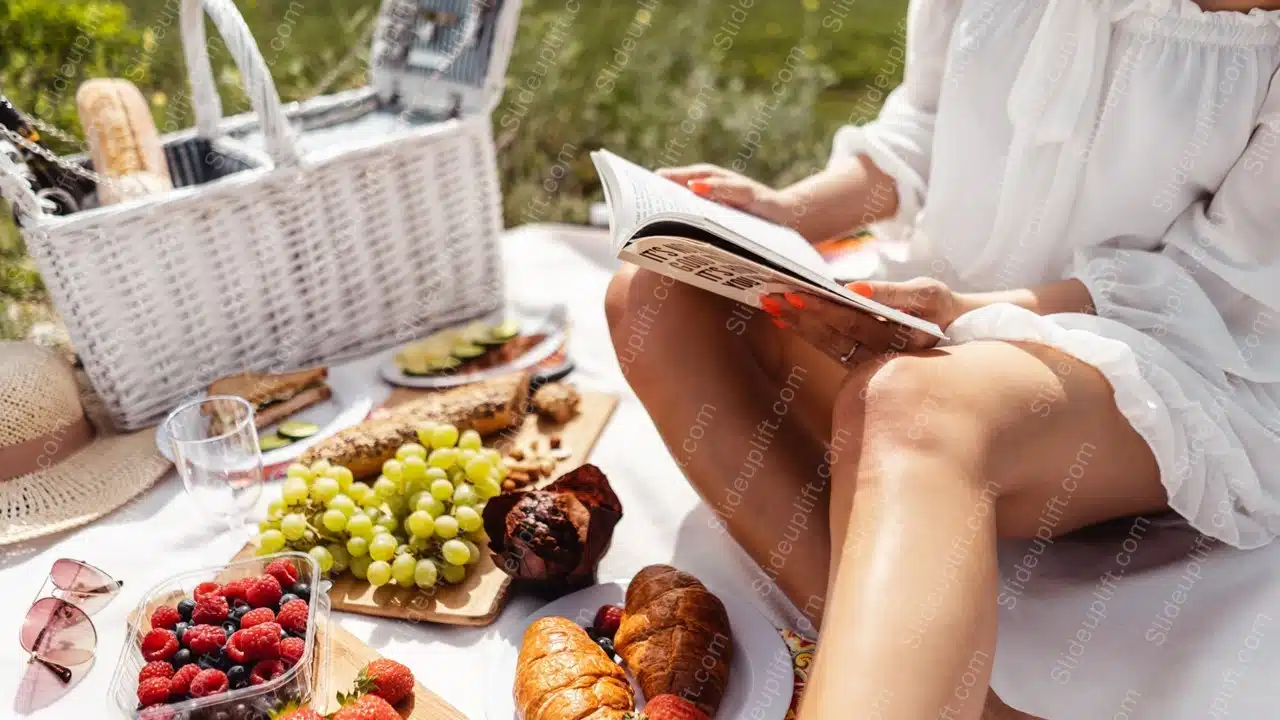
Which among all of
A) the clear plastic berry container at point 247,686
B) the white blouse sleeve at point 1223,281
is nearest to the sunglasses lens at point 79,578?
the clear plastic berry container at point 247,686

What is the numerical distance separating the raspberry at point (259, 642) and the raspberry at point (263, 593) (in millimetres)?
78

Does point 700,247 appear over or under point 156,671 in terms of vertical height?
over

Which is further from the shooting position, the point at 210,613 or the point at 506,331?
the point at 506,331

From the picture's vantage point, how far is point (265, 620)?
3.66ft

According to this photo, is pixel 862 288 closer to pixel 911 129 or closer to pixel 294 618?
pixel 911 129

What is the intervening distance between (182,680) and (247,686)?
0.06 metres

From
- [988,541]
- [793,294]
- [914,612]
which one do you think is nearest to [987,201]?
[793,294]

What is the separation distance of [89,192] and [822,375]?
1.24 m

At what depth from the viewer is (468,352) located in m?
1.85

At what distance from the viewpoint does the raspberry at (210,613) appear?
1.14 metres

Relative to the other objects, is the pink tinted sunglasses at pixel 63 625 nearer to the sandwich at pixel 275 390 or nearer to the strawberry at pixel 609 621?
the sandwich at pixel 275 390

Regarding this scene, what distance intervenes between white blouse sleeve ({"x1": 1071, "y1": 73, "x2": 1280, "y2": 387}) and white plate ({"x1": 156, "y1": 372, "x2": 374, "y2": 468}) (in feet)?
3.69

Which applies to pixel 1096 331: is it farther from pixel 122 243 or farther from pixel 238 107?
pixel 238 107

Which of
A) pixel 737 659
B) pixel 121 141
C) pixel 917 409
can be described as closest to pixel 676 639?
pixel 737 659
